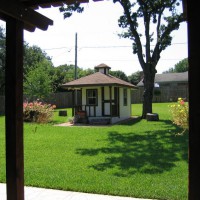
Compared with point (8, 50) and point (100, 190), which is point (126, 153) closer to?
point (100, 190)

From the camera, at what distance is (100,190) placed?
5184mm

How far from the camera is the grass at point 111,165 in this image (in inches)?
211

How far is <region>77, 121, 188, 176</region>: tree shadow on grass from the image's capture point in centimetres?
693

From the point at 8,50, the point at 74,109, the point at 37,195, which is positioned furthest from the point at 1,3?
the point at 74,109

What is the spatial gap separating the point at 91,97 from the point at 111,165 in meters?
13.7

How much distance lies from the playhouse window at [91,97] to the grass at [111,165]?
8805 millimetres

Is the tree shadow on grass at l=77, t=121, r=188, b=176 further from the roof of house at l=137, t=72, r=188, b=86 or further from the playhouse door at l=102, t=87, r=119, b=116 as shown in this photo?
the roof of house at l=137, t=72, r=188, b=86

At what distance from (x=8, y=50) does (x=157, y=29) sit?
2047 cm

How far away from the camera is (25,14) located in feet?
9.93

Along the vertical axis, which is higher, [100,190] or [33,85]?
[33,85]

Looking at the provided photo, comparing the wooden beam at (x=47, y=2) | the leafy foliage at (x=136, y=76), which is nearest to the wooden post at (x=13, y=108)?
the wooden beam at (x=47, y=2)

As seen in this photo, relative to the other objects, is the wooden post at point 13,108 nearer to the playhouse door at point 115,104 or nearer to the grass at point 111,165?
the grass at point 111,165
